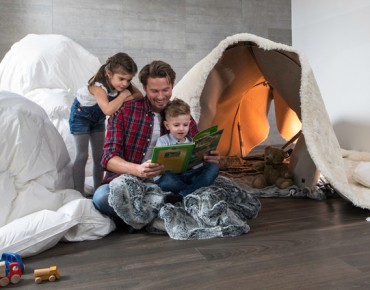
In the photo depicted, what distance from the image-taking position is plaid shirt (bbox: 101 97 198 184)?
58.1 inches

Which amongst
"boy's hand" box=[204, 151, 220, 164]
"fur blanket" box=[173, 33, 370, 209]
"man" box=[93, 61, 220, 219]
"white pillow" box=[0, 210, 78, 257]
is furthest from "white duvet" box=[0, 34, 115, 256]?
"fur blanket" box=[173, 33, 370, 209]

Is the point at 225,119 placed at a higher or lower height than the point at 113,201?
higher

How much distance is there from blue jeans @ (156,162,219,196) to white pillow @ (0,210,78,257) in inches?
14.9

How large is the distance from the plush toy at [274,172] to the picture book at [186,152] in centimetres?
71

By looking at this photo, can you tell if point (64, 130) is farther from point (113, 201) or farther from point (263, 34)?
point (263, 34)

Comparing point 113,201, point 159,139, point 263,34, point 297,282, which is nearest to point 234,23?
point 263,34

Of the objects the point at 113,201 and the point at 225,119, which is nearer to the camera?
the point at 113,201

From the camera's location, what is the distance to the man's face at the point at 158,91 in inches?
58.2

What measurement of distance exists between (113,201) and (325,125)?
1028 millimetres

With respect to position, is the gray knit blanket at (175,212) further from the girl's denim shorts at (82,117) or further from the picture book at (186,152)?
the girl's denim shorts at (82,117)

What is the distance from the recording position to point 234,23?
3.60m

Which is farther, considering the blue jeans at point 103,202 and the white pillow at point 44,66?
the white pillow at point 44,66

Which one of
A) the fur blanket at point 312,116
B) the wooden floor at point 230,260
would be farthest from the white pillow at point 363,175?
the wooden floor at point 230,260

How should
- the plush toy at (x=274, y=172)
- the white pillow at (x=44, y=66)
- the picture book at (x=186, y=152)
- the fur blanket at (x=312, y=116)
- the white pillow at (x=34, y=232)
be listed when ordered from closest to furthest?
the white pillow at (x=34, y=232), the picture book at (x=186, y=152), the fur blanket at (x=312, y=116), the plush toy at (x=274, y=172), the white pillow at (x=44, y=66)
